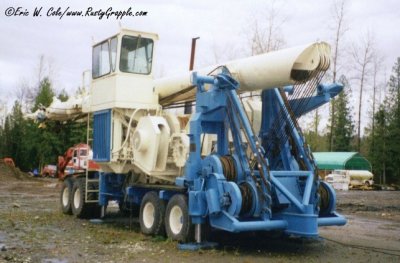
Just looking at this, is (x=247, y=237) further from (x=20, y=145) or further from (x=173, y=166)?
(x=20, y=145)

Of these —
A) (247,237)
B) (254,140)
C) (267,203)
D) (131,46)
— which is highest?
(131,46)

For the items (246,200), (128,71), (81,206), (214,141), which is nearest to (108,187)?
(81,206)

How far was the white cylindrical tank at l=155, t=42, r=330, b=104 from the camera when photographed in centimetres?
983

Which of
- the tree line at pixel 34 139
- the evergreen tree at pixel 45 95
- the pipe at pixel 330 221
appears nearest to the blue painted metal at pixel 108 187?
the pipe at pixel 330 221

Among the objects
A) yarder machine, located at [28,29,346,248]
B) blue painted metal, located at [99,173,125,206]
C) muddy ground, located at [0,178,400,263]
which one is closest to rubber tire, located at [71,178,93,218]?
muddy ground, located at [0,178,400,263]

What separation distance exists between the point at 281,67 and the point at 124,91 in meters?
4.95

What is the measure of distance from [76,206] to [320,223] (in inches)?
317

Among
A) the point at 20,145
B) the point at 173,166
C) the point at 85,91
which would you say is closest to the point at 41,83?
the point at 20,145

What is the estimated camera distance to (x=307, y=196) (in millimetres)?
9891

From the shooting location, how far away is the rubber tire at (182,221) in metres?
10.6

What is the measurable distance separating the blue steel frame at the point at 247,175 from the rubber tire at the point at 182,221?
25 centimetres

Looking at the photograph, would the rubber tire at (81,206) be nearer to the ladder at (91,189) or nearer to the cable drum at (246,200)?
the ladder at (91,189)

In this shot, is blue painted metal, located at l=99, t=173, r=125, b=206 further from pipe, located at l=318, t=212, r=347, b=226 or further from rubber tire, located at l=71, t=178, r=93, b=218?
pipe, located at l=318, t=212, r=347, b=226

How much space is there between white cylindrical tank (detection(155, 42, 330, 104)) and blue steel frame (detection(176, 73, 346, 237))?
0.49m
